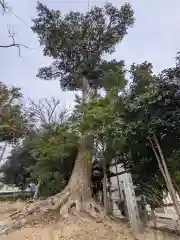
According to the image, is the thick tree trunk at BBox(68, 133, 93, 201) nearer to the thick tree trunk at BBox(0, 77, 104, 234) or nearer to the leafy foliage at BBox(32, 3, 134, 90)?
the thick tree trunk at BBox(0, 77, 104, 234)

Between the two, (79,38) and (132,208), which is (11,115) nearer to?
(79,38)

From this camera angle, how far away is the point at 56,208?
6578 millimetres

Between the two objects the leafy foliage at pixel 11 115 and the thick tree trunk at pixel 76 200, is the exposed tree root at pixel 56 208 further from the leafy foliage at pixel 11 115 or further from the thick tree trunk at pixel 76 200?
the leafy foliage at pixel 11 115

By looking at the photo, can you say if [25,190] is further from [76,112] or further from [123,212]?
[76,112]

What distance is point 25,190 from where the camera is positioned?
52.9 ft

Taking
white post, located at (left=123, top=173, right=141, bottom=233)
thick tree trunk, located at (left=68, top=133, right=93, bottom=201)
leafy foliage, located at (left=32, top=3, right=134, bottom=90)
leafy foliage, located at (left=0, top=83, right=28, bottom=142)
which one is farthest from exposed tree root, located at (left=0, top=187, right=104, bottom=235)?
leafy foliage, located at (left=0, top=83, right=28, bottom=142)

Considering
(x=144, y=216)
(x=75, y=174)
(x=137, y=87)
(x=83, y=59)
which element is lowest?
(x=144, y=216)

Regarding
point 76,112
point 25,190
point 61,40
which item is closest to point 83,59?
point 61,40

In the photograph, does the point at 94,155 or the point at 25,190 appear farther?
the point at 25,190

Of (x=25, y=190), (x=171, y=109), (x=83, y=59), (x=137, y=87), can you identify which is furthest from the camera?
(x=25, y=190)

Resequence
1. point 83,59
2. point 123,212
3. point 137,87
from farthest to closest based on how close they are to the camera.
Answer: point 83,59 < point 123,212 < point 137,87

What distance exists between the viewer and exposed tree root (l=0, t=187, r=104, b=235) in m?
5.95

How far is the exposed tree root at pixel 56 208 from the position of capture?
595 cm

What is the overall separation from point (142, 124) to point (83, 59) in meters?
6.12
